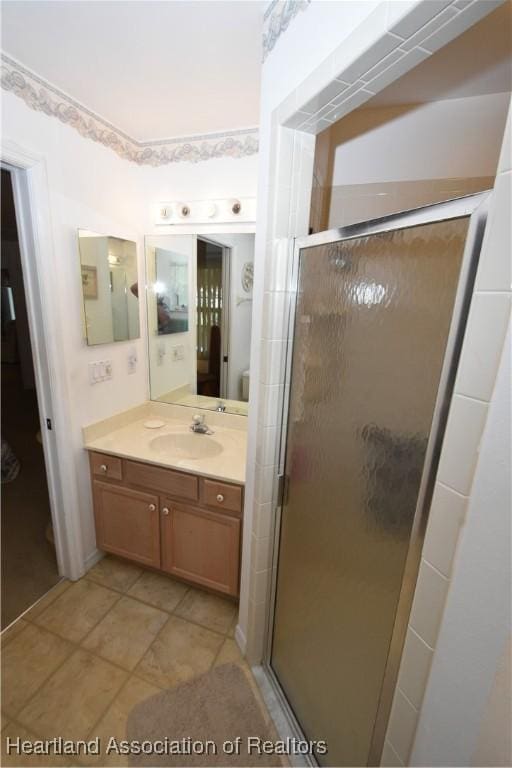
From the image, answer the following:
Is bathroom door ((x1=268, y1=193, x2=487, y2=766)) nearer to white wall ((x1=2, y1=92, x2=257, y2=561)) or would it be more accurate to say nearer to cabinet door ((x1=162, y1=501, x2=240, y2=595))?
cabinet door ((x1=162, y1=501, x2=240, y2=595))

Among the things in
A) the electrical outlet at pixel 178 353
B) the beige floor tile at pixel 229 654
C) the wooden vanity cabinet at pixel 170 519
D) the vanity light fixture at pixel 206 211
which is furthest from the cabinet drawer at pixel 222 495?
the vanity light fixture at pixel 206 211

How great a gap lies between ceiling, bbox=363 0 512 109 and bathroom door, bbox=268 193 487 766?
830 millimetres

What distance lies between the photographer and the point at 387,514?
0.73 metres

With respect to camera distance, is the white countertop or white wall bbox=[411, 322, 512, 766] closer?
white wall bbox=[411, 322, 512, 766]

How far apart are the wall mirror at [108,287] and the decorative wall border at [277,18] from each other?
43.7 inches

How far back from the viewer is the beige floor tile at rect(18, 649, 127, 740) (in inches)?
47.3

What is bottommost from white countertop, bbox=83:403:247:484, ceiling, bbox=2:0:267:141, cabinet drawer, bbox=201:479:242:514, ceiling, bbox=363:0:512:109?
cabinet drawer, bbox=201:479:242:514

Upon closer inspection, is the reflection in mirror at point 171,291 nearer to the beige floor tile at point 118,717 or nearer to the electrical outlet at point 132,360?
the electrical outlet at point 132,360

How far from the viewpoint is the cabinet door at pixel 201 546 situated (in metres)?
1.55

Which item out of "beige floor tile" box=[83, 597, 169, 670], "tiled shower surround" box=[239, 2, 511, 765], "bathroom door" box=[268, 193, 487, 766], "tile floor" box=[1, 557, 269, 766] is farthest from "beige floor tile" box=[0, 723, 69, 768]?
"tiled shower surround" box=[239, 2, 511, 765]

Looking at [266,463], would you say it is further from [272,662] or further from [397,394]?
[272,662]

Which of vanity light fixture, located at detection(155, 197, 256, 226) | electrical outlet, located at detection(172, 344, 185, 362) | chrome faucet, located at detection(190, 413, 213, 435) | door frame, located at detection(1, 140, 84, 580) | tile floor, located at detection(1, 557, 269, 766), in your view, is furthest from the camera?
electrical outlet, located at detection(172, 344, 185, 362)

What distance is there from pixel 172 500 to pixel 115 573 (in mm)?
704

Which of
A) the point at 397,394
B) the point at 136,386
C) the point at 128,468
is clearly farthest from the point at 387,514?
the point at 136,386
